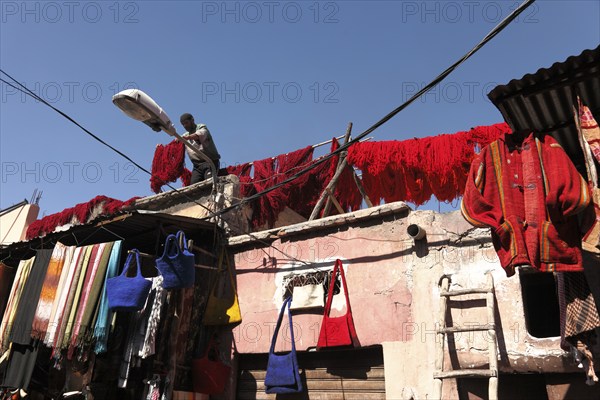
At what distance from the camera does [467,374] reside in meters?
4.81

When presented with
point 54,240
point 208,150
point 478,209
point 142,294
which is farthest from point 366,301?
point 54,240

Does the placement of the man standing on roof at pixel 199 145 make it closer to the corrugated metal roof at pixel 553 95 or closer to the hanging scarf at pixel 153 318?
the hanging scarf at pixel 153 318

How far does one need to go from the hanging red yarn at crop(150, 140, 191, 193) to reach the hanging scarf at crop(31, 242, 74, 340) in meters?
2.76

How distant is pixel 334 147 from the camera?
845 centimetres

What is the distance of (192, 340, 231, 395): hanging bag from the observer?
21.7 feet

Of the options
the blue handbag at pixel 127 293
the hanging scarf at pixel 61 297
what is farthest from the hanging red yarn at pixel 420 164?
the hanging scarf at pixel 61 297

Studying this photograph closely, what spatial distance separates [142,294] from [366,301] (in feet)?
8.67

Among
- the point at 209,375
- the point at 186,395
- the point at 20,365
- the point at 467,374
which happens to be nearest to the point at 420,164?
the point at 467,374

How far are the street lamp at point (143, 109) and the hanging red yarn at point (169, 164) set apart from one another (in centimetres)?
334

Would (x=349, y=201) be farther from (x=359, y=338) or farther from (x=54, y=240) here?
(x=54, y=240)

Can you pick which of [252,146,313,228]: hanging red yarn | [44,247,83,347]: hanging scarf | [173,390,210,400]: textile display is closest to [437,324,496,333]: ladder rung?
[173,390,210,400]: textile display

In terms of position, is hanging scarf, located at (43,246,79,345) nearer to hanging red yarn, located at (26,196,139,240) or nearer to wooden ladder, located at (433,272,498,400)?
hanging red yarn, located at (26,196,139,240)

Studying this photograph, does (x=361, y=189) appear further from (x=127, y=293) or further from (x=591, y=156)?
(x=591, y=156)

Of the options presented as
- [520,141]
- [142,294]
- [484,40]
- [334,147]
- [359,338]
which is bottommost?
[359,338]
